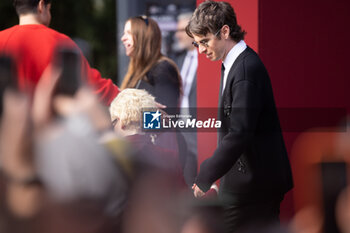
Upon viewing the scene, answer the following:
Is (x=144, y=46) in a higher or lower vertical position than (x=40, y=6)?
lower

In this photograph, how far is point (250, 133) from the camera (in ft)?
6.73

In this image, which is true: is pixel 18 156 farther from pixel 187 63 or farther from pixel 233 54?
pixel 187 63

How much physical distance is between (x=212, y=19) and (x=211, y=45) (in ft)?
0.37

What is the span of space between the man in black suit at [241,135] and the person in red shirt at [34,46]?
51cm

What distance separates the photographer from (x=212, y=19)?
2137 mm

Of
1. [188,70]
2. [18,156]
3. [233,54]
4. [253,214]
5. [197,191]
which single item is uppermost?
[233,54]

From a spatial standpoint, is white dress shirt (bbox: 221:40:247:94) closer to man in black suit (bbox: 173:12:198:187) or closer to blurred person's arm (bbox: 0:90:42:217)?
blurred person's arm (bbox: 0:90:42:217)

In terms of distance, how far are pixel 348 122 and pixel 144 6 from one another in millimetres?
2254

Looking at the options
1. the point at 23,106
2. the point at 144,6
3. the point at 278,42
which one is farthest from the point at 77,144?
the point at 144,6

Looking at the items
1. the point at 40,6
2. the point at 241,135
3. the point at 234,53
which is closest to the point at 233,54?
the point at 234,53

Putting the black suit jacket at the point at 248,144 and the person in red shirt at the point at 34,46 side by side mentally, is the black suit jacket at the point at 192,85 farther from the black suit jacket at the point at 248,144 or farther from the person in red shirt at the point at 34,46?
the black suit jacket at the point at 248,144

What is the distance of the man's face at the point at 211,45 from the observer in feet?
7.13

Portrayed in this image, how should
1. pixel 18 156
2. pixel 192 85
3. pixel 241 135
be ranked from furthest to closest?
pixel 192 85 < pixel 241 135 < pixel 18 156

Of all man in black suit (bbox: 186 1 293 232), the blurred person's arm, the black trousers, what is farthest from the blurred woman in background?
the blurred person's arm
